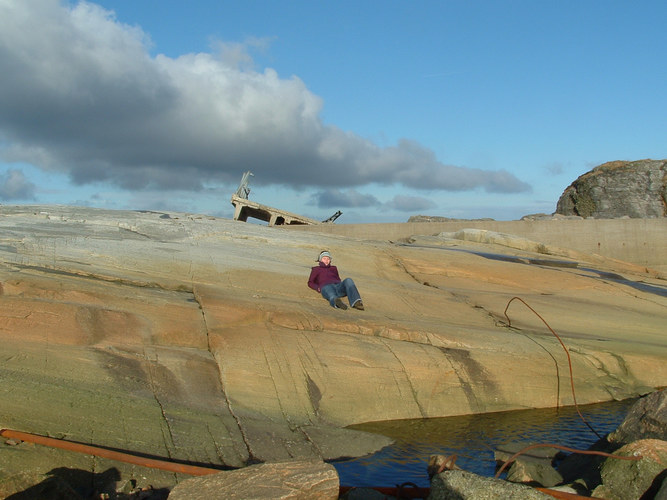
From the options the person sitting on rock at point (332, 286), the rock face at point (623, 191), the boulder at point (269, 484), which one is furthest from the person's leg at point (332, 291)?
the rock face at point (623, 191)

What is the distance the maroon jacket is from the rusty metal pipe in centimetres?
559

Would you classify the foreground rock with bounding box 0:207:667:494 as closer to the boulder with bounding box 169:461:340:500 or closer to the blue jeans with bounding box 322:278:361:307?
the blue jeans with bounding box 322:278:361:307

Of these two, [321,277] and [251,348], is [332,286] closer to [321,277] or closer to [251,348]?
[321,277]

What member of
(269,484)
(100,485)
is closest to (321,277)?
(100,485)

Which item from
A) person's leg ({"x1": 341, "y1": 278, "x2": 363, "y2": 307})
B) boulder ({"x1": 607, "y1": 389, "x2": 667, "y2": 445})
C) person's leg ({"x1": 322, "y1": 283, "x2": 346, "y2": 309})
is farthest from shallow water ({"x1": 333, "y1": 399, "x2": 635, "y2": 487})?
person's leg ({"x1": 322, "y1": 283, "x2": 346, "y2": 309})

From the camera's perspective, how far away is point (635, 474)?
18.6 feet

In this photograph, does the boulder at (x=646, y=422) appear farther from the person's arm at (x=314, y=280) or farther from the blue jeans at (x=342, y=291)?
the person's arm at (x=314, y=280)

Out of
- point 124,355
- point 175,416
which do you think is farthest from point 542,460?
point 124,355

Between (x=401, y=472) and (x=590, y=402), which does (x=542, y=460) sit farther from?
(x=590, y=402)

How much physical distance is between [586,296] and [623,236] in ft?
43.3

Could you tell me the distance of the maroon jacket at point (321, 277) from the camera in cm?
1090

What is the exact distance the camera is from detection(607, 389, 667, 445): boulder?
22.1ft

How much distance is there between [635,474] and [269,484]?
3302 mm

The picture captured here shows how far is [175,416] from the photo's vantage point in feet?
21.7
